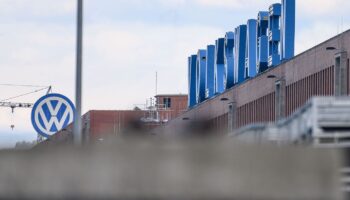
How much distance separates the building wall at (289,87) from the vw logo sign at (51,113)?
111 feet

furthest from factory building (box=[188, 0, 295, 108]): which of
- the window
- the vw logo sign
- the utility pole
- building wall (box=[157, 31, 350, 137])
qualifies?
the window

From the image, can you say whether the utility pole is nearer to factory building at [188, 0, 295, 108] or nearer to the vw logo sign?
the vw logo sign

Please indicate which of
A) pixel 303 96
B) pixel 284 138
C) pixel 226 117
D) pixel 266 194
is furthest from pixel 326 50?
pixel 266 194

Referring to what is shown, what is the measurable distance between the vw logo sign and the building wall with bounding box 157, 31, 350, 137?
33783 millimetres

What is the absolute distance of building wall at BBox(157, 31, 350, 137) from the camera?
235 ft

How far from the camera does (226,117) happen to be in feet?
319

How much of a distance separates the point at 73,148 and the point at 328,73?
198 feet

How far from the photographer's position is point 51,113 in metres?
25.5

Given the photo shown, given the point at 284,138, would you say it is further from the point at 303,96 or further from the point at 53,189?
the point at 303,96

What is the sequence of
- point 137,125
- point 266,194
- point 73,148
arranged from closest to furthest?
1. point 266,194
2. point 73,148
3. point 137,125

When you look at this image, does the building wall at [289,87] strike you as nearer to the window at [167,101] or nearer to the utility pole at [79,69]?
the utility pole at [79,69]

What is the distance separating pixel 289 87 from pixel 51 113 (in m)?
55.5

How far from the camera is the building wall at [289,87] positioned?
71.6 metres

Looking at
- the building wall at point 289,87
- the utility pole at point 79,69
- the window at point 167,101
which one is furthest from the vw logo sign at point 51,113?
the window at point 167,101
